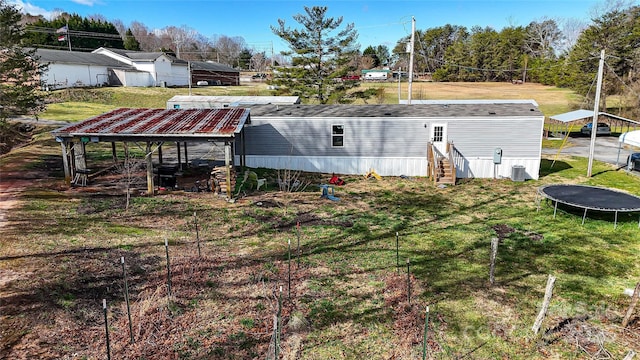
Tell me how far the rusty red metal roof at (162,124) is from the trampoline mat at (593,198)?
1167 cm

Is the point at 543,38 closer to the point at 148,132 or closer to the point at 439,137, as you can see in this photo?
the point at 439,137

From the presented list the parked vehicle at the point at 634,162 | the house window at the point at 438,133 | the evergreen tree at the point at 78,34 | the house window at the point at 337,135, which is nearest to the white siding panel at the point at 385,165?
the house window at the point at 337,135

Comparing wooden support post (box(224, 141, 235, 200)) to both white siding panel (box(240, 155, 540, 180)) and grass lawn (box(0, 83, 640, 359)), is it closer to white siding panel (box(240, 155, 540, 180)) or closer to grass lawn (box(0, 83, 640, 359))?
grass lawn (box(0, 83, 640, 359))

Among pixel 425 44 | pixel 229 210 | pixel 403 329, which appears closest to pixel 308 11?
pixel 229 210

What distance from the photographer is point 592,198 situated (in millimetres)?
14453

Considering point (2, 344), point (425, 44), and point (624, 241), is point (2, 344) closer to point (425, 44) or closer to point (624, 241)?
point (624, 241)

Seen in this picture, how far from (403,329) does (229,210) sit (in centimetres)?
807

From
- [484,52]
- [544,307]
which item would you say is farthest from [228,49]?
[544,307]

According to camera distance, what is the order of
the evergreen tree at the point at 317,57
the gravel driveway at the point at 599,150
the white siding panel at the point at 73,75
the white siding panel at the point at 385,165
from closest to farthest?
the white siding panel at the point at 385,165 < the gravel driveway at the point at 599,150 < the evergreen tree at the point at 317,57 < the white siding panel at the point at 73,75

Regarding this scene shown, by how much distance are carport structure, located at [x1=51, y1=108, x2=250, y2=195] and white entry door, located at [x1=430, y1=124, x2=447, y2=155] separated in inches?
348

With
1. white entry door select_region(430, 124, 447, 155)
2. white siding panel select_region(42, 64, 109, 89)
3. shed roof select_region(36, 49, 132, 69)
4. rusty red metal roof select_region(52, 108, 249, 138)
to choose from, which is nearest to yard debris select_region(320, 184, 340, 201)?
rusty red metal roof select_region(52, 108, 249, 138)

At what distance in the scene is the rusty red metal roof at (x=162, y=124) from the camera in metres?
14.2

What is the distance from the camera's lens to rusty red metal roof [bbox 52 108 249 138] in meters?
14.2

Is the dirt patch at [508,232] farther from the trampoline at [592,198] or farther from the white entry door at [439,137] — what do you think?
the white entry door at [439,137]
